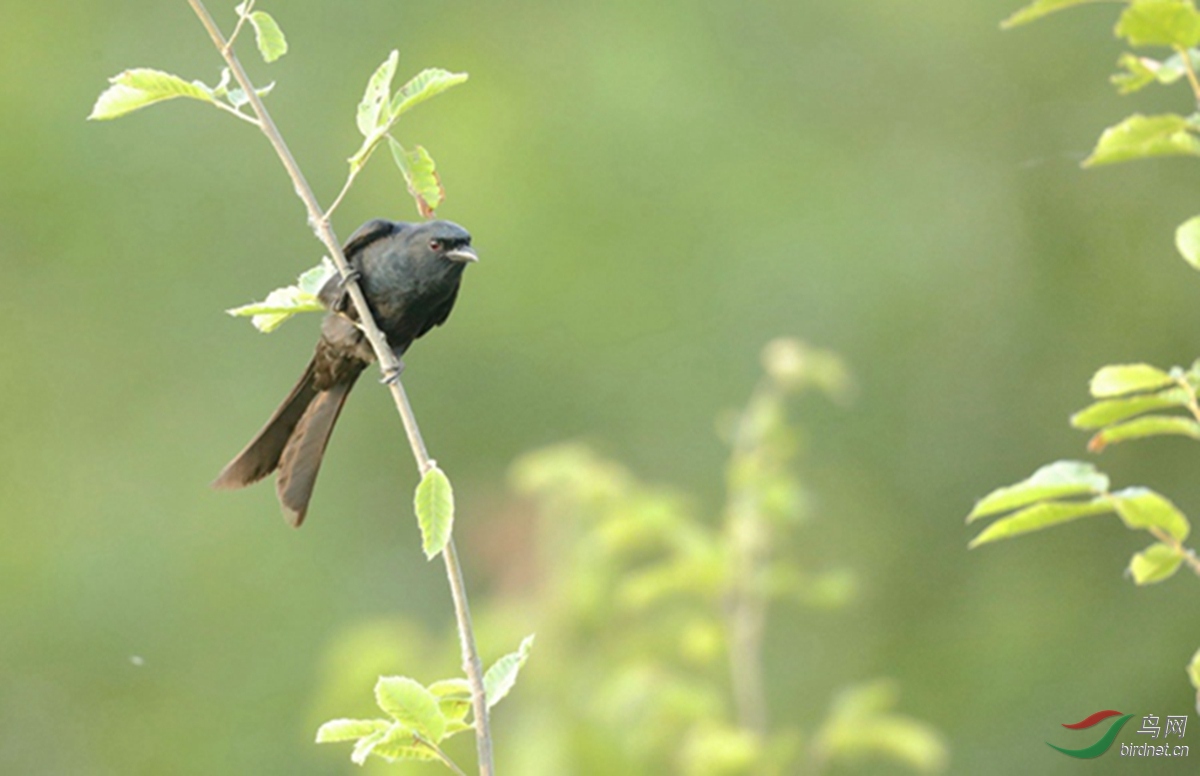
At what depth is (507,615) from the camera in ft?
14.3

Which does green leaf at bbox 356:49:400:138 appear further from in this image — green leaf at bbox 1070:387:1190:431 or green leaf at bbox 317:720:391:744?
green leaf at bbox 1070:387:1190:431

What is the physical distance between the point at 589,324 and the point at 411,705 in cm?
814

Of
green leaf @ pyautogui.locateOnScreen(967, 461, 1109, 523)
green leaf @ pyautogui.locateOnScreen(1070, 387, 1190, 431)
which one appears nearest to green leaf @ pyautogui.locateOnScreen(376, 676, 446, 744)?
green leaf @ pyautogui.locateOnScreen(967, 461, 1109, 523)

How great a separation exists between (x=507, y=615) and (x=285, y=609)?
5890 mm

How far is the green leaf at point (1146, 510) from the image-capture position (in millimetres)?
1482

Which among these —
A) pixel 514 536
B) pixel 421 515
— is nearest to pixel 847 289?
pixel 514 536

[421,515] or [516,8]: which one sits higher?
[516,8]

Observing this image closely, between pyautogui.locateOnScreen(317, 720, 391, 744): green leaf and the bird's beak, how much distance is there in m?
1.61

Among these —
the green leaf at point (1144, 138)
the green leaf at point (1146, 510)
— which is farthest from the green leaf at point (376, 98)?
the green leaf at point (1146, 510)

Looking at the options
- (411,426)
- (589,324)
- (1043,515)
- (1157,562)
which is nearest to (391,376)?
(411,426)

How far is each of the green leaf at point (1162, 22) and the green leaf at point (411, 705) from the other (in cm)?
90

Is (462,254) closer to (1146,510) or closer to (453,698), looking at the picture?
(453,698)

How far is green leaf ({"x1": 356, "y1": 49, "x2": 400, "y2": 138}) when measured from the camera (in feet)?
5.98

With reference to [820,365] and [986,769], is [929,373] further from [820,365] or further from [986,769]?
[820,365]
